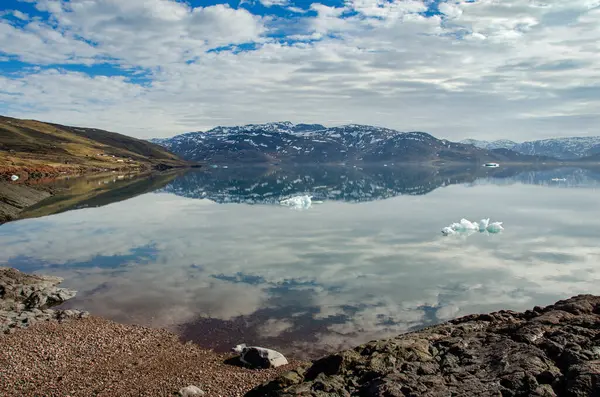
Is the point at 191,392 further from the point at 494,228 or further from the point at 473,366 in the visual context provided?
the point at 494,228

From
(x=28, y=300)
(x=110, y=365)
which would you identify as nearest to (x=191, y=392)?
(x=110, y=365)

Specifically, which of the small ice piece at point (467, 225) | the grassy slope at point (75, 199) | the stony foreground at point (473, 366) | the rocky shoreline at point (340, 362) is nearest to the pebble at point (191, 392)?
the rocky shoreline at point (340, 362)

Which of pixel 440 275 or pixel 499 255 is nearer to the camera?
pixel 440 275

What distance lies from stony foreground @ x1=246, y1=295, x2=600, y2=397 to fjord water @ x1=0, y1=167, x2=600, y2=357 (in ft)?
28.4

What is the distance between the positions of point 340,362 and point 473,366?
496cm

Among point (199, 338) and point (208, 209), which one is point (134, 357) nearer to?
point (199, 338)

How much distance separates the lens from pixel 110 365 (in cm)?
2305

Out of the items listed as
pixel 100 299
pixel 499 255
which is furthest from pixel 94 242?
pixel 499 255

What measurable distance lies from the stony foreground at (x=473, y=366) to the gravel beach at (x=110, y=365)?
5.57m

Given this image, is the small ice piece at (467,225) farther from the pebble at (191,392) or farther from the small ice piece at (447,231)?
the pebble at (191,392)

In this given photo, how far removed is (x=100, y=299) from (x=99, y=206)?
6339 centimetres

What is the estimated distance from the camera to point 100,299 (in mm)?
34375

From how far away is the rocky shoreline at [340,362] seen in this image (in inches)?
571

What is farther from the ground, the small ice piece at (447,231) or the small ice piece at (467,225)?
the small ice piece at (467,225)
